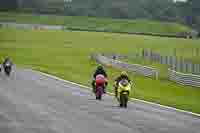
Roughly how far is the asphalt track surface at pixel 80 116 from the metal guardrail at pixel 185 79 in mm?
10174

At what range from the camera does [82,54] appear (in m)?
65.6

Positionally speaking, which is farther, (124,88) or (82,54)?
(82,54)

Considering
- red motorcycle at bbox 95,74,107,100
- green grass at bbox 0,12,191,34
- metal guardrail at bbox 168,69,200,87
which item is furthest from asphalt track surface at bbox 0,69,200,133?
green grass at bbox 0,12,191,34

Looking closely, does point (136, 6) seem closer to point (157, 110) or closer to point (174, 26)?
point (174, 26)

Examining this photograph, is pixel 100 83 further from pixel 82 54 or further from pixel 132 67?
pixel 82 54

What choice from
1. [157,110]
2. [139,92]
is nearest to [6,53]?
[139,92]

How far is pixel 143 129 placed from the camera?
599 inches

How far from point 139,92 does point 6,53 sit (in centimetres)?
3882

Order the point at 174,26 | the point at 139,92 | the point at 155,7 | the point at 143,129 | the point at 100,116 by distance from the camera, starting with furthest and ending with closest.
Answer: the point at 155,7
the point at 174,26
the point at 139,92
the point at 100,116
the point at 143,129

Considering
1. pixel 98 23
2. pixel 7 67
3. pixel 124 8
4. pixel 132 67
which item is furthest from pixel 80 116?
pixel 124 8

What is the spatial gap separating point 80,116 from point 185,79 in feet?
60.6

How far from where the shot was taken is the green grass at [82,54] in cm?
2959

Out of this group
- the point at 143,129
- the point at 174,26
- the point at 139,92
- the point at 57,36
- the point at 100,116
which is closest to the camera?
the point at 143,129

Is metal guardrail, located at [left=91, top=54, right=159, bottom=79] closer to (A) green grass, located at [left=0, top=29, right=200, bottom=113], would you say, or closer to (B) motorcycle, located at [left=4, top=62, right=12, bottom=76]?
(A) green grass, located at [left=0, top=29, right=200, bottom=113]
